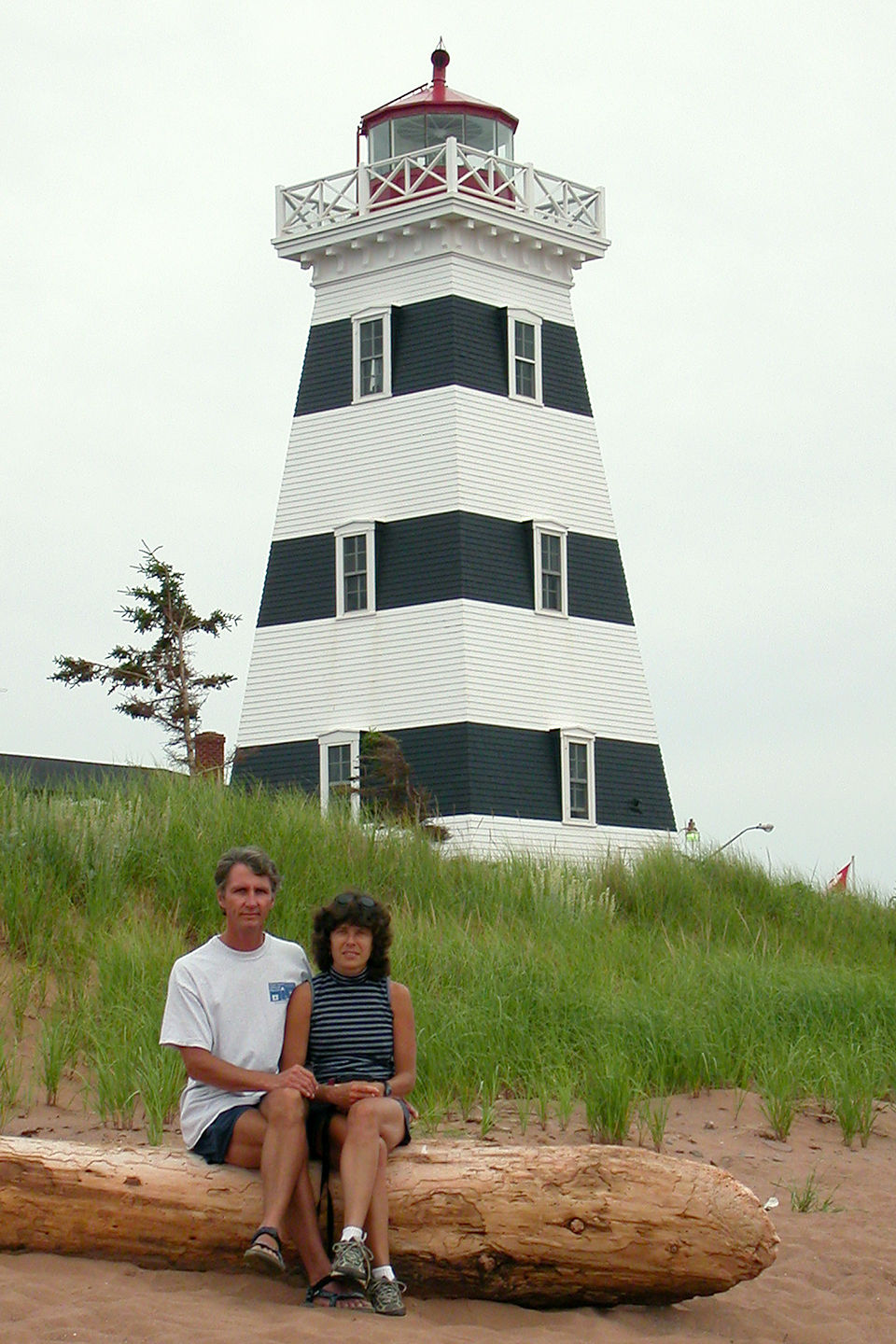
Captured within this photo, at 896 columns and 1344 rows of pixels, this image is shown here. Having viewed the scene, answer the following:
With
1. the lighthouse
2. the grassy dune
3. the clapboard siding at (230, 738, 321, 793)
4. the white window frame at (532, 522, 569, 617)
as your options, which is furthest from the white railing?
the grassy dune

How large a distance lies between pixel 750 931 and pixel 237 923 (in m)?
9.30

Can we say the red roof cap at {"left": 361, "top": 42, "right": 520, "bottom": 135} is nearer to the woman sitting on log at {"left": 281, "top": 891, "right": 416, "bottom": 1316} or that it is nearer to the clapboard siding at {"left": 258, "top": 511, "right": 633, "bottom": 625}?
the clapboard siding at {"left": 258, "top": 511, "right": 633, "bottom": 625}

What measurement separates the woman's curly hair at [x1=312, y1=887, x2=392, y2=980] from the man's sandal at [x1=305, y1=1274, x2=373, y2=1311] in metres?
1.20

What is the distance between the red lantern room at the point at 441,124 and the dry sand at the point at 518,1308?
871 inches

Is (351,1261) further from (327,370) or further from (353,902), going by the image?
(327,370)

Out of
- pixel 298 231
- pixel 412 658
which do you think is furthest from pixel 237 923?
pixel 298 231

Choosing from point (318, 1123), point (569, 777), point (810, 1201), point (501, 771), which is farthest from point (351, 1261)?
point (569, 777)

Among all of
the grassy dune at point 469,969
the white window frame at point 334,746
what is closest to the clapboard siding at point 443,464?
the white window frame at point 334,746

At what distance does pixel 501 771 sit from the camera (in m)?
25.1

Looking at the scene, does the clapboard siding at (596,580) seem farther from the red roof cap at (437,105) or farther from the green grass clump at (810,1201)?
the green grass clump at (810,1201)

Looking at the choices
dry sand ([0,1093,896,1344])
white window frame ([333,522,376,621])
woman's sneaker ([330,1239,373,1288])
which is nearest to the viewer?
dry sand ([0,1093,896,1344])

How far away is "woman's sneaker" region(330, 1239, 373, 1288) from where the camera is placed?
626 centimetres

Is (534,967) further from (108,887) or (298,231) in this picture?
(298,231)

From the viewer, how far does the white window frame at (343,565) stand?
2625 centimetres
